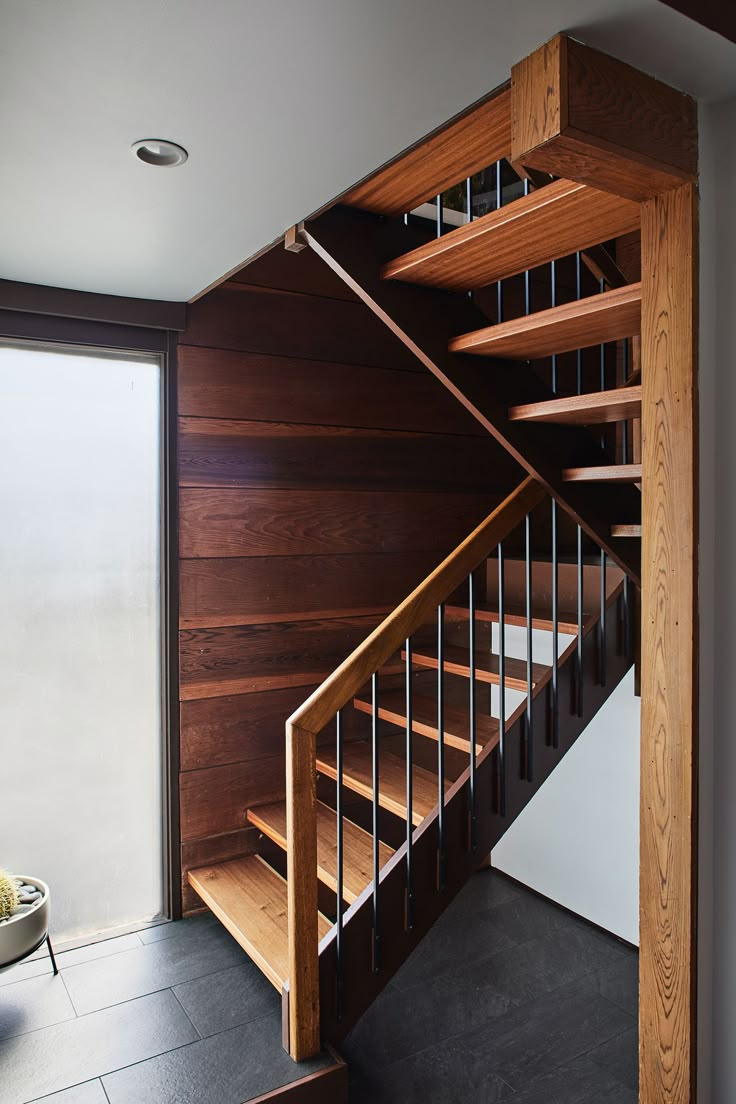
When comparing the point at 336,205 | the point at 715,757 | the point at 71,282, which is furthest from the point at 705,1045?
the point at 71,282

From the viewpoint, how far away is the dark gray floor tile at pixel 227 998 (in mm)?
2215

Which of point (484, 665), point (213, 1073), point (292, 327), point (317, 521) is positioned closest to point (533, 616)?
point (484, 665)

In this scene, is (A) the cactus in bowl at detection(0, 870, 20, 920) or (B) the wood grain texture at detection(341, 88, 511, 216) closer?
(B) the wood grain texture at detection(341, 88, 511, 216)

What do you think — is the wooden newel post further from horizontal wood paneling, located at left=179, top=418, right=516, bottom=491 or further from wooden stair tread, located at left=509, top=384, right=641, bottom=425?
horizontal wood paneling, located at left=179, top=418, right=516, bottom=491

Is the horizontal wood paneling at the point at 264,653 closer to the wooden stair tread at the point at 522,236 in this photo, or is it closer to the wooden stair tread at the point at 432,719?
the wooden stair tread at the point at 432,719

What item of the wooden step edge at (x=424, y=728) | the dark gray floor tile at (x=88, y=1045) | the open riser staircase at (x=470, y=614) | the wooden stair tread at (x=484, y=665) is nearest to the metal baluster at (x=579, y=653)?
the open riser staircase at (x=470, y=614)

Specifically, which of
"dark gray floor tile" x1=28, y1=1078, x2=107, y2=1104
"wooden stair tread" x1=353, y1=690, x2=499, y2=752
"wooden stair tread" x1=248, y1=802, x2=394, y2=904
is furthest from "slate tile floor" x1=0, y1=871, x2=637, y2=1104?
"wooden stair tread" x1=353, y1=690, x2=499, y2=752

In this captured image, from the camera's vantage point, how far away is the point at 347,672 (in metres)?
2.06

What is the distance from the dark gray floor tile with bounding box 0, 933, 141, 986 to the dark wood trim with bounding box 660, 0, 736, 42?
9.37 feet

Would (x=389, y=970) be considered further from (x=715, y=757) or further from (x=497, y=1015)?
(x=715, y=757)

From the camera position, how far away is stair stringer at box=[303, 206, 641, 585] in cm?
207

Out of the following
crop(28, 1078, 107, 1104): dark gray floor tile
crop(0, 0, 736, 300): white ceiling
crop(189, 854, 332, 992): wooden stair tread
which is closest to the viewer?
crop(0, 0, 736, 300): white ceiling

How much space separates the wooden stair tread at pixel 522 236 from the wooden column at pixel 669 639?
0.14 metres

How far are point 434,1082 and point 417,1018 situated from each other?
279 mm
